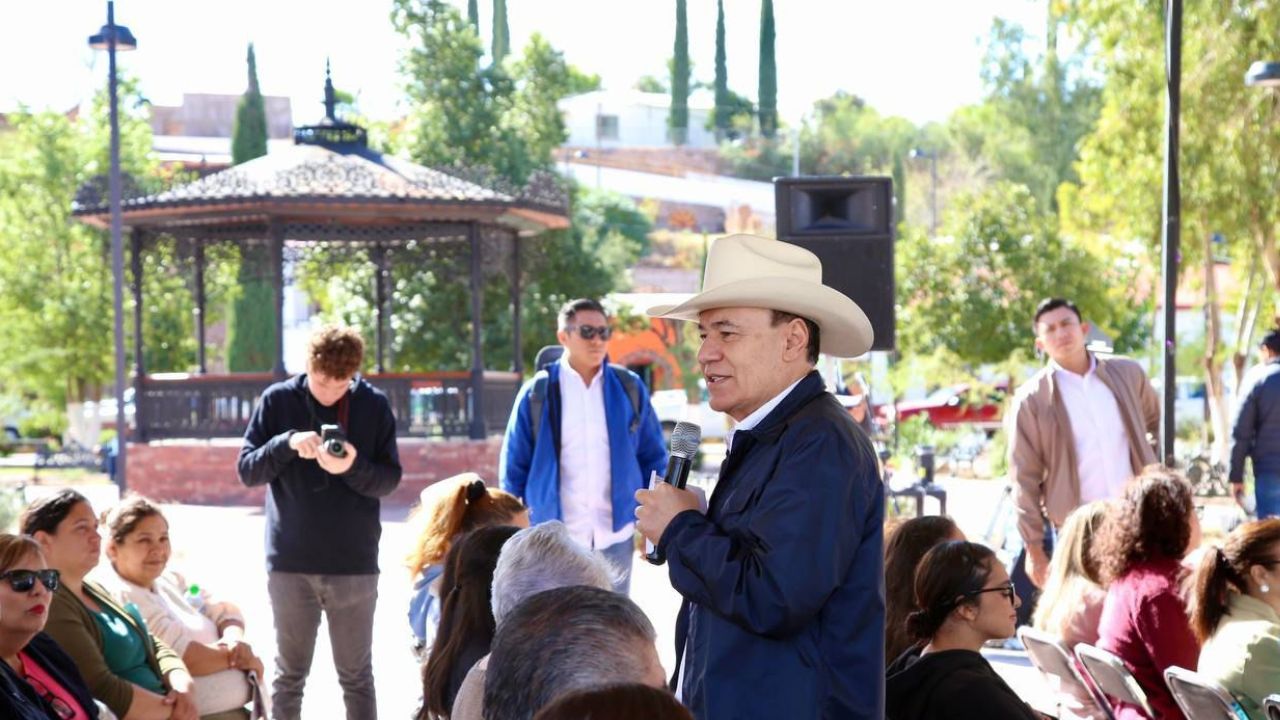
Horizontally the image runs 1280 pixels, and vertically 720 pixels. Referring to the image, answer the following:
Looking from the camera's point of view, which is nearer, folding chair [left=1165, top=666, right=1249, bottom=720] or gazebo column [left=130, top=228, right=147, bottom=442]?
folding chair [left=1165, top=666, right=1249, bottom=720]

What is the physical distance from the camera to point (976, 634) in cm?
415

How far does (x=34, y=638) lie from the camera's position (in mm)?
4703

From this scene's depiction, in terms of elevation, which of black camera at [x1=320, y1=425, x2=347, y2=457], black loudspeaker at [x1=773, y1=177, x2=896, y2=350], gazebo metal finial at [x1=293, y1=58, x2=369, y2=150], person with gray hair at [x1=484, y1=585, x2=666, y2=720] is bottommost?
person with gray hair at [x1=484, y1=585, x2=666, y2=720]

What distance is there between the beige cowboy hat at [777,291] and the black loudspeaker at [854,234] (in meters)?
4.64

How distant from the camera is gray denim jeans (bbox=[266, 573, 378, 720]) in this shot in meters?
6.39

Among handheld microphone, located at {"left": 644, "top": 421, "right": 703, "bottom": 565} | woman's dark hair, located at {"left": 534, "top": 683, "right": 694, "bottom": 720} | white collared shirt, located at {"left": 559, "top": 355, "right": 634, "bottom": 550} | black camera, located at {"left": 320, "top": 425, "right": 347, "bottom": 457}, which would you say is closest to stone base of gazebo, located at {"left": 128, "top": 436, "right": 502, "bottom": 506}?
white collared shirt, located at {"left": 559, "top": 355, "right": 634, "bottom": 550}

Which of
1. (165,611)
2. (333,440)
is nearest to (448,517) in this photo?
(333,440)

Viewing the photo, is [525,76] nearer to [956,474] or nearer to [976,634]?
[956,474]

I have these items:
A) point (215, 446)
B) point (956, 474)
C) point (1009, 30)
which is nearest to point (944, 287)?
point (956, 474)

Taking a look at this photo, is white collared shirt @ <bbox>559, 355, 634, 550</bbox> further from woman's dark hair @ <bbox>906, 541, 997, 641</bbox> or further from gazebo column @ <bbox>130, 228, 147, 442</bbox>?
gazebo column @ <bbox>130, 228, 147, 442</bbox>

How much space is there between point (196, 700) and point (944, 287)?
25457 millimetres

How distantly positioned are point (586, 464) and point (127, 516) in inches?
80.7

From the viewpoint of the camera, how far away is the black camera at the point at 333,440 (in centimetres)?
611

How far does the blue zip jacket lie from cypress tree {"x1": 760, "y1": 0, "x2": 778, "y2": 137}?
217 ft
